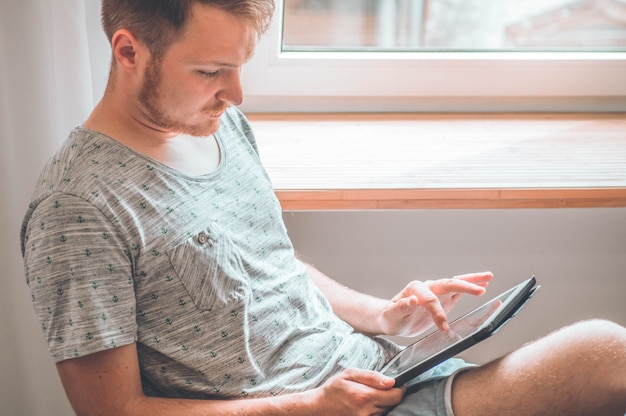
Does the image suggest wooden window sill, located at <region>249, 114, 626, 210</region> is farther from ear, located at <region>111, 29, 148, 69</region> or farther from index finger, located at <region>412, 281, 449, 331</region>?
ear, located at <region>111, 29, 148, 69</region>

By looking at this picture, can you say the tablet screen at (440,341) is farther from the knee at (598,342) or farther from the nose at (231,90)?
the nose at (231,90)

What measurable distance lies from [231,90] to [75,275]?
314 mm

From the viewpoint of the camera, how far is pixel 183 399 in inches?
38.6

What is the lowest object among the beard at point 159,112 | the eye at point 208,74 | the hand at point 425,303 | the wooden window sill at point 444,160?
the hand at point 425,303

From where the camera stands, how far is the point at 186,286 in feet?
3.18

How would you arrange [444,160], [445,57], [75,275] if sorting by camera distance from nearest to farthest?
1. [75,275]
2. [444,160]
3. [445,57]

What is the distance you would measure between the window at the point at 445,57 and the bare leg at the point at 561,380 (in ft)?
2.56

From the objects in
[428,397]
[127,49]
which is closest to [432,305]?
[428,397]

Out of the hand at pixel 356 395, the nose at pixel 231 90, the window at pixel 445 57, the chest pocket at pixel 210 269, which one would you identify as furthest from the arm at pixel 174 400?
the window at pixel 445 57

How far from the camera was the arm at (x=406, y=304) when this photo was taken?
111cm

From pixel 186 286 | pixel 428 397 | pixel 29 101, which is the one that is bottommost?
pixel 428 397

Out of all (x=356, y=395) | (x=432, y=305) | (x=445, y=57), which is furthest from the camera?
(x=445, y=57)

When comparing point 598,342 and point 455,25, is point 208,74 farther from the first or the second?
point 455,25

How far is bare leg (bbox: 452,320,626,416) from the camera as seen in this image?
0.97 metres
